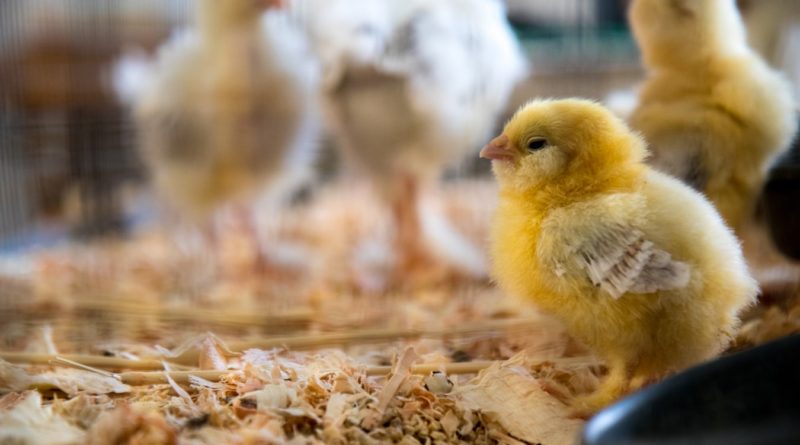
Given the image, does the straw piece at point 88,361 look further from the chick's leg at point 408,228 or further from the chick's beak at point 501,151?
the chick's leg at point 408,228

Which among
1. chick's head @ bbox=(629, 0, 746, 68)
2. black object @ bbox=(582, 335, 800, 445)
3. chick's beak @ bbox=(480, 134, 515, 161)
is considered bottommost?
black object @ bbox=(582, 335, 800, 445)

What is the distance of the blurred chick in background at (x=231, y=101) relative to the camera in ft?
8.32

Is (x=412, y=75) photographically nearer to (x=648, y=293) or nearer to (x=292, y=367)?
(x=292, y=367)

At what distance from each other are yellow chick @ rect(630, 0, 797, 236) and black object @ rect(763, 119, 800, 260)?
0.15m

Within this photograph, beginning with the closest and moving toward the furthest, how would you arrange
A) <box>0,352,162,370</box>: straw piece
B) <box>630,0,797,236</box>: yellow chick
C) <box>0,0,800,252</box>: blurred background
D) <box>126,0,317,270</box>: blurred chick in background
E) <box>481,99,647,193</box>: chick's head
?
<box>481,99,647,193</box>: chick's head < <box>0,352,162,370</box>: straw piece < <box>630,0,797,236</box>: yellow chick < <box>126,0,317,270</box>: blurred chick in background < <box>0,0,800,252</box>: blurred background

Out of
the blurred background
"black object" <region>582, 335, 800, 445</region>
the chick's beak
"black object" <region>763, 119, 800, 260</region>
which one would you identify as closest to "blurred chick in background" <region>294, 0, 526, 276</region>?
the blurred background

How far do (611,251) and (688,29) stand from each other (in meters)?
0.71

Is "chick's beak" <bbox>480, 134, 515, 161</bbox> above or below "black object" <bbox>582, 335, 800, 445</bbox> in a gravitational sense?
above

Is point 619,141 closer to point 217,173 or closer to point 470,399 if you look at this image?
point 470,399

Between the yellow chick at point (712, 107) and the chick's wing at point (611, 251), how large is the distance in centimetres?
41

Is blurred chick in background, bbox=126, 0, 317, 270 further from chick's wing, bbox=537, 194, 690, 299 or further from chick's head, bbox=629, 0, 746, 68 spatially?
chick's wing, bbox=537, 194, 690, 299

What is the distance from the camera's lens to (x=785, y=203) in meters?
1.80

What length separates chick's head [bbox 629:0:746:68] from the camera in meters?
1.59

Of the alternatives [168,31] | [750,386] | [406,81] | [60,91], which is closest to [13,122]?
[168,31]
